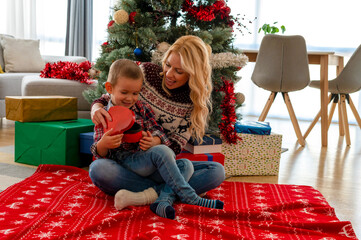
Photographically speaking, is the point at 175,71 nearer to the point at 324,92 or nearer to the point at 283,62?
the point at 283,62

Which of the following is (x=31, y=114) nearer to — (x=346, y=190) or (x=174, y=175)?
(x=174, y=175)

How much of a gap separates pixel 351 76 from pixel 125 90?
2571 mm

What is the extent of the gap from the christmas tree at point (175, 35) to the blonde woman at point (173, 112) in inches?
13.8

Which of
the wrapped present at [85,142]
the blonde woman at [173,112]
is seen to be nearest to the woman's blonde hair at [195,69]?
the blonde woman at [173,112]

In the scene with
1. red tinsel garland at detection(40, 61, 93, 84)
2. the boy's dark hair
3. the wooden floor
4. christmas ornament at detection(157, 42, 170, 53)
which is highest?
christmas ornament at detection(157, 42, 170, 53)

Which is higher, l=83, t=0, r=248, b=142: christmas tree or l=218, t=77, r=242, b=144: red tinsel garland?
l=83, t=0, r=248, b=142: christmas tree

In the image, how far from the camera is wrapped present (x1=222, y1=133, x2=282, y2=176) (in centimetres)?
208

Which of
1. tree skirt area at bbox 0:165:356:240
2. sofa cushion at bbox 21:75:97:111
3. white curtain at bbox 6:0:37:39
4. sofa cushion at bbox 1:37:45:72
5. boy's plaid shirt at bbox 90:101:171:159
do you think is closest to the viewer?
tree skirt area at bbox 0:165:356:240

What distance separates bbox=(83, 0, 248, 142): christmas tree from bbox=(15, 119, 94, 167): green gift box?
1.04 feet

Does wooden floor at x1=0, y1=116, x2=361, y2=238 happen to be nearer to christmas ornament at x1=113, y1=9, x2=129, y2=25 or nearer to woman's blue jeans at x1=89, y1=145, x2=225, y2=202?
woman's blue jeans at x1=89, y1=145, x2=225, y2=202

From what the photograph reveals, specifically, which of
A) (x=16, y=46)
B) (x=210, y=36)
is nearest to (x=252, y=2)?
(x=16, y=46)

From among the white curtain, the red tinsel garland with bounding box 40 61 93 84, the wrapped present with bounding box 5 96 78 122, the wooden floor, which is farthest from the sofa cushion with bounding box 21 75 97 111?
the white curtain

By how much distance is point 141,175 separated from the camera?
147cm

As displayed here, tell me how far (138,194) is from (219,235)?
35cm
